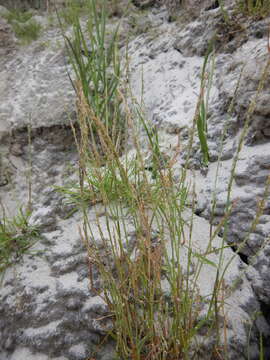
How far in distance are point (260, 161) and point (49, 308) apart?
3.43 ft

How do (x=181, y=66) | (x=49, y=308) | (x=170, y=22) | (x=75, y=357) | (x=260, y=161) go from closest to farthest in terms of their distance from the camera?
(x=75, y=357) < (x=49, y=308) < (x=260, y=161) < (x=181, y=66) < (x=170, y=22)

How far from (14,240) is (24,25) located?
238 cm

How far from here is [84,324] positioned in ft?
3.32

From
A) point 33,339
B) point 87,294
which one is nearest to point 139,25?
point 87,294

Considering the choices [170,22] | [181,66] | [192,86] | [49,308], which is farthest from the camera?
[170,22]

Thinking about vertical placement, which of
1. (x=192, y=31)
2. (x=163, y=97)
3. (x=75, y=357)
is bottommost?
(x=75, y=357)

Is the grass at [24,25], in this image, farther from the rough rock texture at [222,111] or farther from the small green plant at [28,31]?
the rough rock texture at [222,111]

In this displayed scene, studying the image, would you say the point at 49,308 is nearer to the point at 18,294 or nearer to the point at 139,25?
the point at 18,294

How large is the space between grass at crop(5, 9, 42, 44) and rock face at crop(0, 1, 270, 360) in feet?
0.35

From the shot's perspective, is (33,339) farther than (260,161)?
No

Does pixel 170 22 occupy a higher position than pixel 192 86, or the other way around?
pixel 170 22

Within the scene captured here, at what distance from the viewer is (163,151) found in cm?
156

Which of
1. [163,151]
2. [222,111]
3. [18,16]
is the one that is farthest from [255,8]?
[18,16]

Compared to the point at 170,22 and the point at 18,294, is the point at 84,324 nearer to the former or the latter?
the point at 18,294
